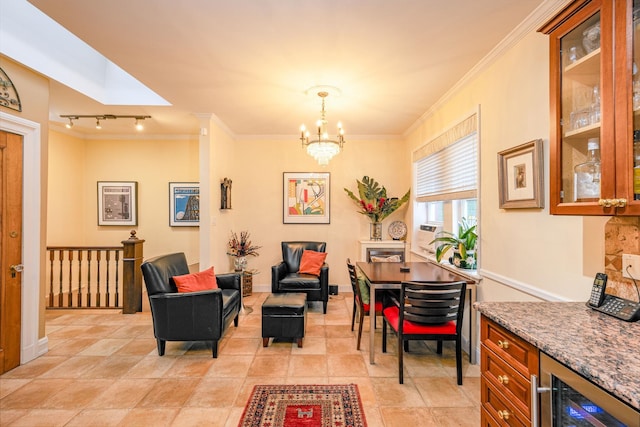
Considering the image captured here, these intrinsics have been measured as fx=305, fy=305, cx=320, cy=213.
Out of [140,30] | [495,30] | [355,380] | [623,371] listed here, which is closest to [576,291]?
[623,371]

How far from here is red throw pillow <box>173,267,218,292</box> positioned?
3.12 meters

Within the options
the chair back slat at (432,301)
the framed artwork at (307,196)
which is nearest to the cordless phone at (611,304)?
the chair back slat at (432,301)

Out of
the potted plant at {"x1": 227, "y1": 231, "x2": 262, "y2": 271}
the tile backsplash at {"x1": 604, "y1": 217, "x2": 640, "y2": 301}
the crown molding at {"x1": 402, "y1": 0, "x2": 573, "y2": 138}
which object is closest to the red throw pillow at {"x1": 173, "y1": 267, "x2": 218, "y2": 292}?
the potted plant at {"x1": 227, "y1": 231, "x2": 262, "y2": 271}

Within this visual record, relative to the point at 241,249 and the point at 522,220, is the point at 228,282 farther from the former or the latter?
the point at 522,220

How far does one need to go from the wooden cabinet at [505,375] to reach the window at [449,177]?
1.71 metres

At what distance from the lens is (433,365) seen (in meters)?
2.82

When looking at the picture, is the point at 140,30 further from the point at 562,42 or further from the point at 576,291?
the point at 576,291

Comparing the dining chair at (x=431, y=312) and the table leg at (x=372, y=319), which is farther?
the table leg at (x=372, y=319)

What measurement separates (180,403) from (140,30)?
280cm

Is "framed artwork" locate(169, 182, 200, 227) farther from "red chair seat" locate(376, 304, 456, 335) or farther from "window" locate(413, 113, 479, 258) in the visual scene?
"red chair seat" locate(376, 304, 456, 335)

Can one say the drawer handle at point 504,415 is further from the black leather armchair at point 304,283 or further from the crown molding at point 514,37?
the black leather armchair at point 304,283

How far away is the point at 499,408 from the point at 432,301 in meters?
1.00

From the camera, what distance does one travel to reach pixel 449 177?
12.0 feet

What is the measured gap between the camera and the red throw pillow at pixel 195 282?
312 centimetres
